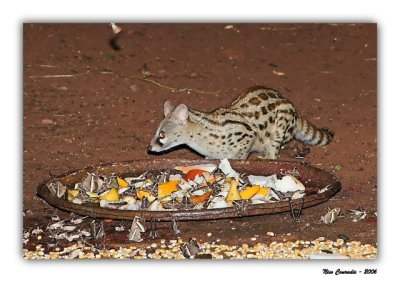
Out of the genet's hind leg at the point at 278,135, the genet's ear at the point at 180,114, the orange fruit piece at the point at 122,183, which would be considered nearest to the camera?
the orange fruit piece at the point at 122,183

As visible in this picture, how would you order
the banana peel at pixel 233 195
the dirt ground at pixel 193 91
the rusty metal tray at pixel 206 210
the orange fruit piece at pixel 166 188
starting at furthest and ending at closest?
1. the dirt ground at pixel 193 91
2. the orange fruit piece at pixel 166 188
3. the banana peel at pixel 233 195
4. the rusty metal tray at pixel 206 210

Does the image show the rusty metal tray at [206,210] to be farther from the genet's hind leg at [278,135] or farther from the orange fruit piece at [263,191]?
the genet's hind leg at [278,135]

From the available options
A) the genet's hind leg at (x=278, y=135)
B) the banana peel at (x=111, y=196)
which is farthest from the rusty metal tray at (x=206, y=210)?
the genet's hind leg at (x=278, y=135)

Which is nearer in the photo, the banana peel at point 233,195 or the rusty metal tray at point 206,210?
the rusty metal tray at point 206,210

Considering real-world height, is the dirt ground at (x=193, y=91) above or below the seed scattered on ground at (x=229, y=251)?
above

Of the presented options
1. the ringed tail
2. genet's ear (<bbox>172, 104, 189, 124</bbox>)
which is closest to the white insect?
genet's ear (<bbox>172, 104, 189, 124</bbox>)

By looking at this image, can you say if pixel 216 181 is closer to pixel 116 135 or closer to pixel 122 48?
pixel 116 135

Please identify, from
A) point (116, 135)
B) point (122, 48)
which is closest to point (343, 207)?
point (116, 135)
